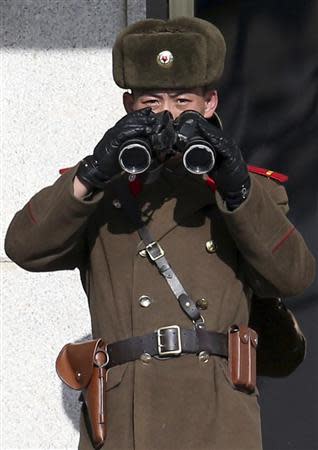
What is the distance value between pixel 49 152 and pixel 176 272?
150 centimetres

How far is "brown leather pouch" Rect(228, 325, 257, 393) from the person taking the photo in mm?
4004

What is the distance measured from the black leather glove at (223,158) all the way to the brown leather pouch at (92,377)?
21.8 inches

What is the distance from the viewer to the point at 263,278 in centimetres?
396

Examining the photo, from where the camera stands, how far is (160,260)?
398 cm

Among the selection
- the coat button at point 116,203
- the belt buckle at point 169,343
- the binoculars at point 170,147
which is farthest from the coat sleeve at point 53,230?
the belt buckle at point 169,343

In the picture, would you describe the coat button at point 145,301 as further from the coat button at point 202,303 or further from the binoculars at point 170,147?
Result: the binoculars at point 170,147

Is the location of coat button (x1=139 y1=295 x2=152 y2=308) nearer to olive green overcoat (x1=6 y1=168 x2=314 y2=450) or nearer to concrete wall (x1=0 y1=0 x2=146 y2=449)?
olive green overcoat (x1=6 y1=168 x2=314 y2=450)

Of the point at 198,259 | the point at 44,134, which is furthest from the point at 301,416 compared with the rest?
the point at 198,259

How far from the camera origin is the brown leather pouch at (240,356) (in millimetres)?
4004

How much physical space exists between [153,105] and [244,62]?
1.51 metres

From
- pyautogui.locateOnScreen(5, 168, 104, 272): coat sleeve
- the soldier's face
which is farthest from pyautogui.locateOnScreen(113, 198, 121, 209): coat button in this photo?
the soldier's face

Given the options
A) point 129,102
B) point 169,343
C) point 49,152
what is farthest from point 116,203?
point 49,152

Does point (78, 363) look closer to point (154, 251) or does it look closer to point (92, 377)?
point (92, 377)

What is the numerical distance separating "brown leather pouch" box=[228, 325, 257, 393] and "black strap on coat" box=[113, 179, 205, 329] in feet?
0.32
